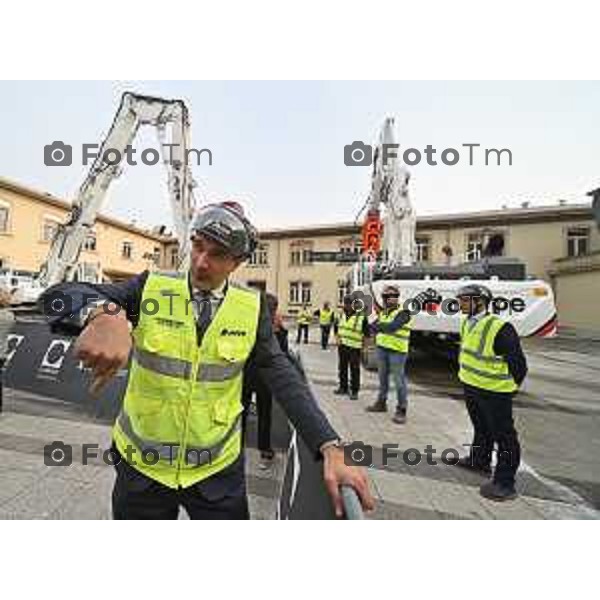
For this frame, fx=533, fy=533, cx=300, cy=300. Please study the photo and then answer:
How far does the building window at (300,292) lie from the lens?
34250 millimetres

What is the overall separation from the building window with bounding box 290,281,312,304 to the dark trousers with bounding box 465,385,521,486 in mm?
29157

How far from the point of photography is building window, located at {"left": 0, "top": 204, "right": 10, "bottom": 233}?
26391mm

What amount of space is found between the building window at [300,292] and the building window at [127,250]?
466 inches

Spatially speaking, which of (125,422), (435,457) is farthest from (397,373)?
(125,422)

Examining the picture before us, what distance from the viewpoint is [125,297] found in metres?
1.69

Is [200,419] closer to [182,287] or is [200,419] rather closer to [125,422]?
[125,422]

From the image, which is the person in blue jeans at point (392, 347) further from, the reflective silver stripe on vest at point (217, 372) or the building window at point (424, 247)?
the building window at point (424, 247)

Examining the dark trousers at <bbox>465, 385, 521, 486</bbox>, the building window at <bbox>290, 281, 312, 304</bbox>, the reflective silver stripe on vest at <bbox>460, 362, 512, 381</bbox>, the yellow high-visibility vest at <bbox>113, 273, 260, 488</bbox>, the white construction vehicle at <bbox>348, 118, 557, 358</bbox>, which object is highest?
the building window at <bbox>290, 281, 312, 304</bbox>

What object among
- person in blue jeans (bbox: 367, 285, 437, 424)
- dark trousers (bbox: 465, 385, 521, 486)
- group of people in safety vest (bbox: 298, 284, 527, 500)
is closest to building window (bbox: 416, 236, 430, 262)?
person in blue jeans (bbox: 367, 285, 437, 424)

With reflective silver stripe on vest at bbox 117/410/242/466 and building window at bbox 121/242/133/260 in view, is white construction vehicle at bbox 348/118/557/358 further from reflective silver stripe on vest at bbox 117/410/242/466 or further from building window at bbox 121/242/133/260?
building window at bbox 121/242/133/260

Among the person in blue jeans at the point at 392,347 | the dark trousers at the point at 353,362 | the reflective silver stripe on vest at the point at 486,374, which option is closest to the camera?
the reflective silver stripe on vest at the point at 486,374

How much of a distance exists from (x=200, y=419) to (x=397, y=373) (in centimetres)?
567

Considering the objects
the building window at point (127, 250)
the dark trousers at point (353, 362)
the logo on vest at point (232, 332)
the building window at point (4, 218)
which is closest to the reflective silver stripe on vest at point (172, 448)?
the logo on vest at point (232, 332)

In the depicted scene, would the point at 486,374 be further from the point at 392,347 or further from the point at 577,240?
the point at 577,240
